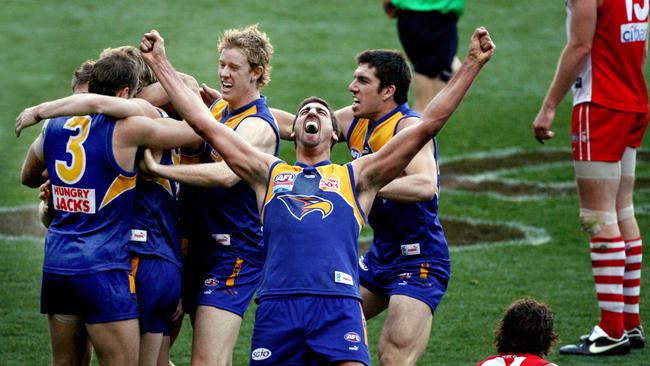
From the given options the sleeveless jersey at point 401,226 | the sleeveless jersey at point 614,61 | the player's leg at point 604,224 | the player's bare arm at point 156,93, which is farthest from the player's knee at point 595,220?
the player's bare arm at point 156,93

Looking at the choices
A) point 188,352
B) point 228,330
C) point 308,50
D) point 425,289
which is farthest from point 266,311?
point 308,50

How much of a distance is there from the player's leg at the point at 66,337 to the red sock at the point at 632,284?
4293 mm

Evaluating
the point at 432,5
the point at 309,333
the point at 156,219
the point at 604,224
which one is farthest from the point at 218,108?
the point at 432,5

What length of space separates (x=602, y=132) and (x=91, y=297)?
4.17 metres

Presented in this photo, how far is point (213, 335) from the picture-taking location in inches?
267

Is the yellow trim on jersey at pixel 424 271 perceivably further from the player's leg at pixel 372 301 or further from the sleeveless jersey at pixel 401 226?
the player's leg at pixel 372 301

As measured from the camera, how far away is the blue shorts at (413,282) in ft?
23.4

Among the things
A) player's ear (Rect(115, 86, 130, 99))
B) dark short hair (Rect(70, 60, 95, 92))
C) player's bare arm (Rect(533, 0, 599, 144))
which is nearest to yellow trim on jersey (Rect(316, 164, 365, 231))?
player's ear (Rect(115, 86, 130, 99))

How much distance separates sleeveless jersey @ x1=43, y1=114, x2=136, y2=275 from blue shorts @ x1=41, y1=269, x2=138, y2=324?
0.05 meters

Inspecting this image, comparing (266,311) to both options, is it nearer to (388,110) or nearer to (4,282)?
(388,110)

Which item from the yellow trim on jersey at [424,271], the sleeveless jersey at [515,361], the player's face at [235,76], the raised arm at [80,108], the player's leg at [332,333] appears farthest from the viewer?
the yellow trim on jersey at [424,271]

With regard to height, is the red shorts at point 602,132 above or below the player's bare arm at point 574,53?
below

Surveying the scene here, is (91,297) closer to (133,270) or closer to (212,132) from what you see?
(133,270)

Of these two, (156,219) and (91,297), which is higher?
(156,219)
